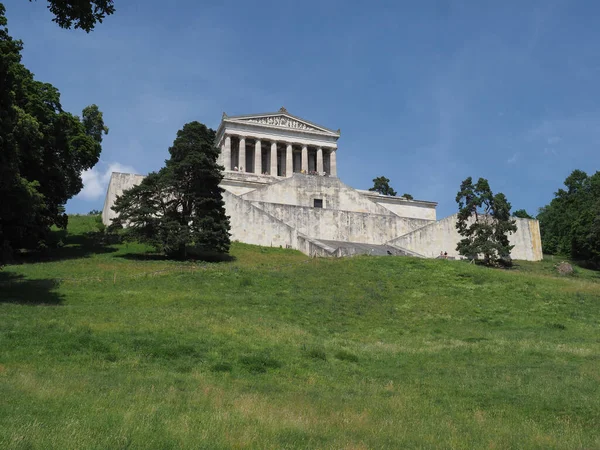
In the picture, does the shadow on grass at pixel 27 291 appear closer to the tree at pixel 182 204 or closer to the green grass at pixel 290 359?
the green grass at pixel 290 359

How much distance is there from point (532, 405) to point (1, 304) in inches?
656

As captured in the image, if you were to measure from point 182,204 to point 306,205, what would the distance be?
19.9 meters

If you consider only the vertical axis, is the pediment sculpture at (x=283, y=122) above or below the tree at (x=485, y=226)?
above

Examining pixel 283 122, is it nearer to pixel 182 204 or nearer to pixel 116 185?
pixel 116 185

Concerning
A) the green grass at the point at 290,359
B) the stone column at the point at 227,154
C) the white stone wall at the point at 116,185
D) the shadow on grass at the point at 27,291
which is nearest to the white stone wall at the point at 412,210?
the stone column at the point at 227,154

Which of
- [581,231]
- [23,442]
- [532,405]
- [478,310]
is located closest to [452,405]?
[532,405]

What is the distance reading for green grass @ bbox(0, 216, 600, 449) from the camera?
8.31 m

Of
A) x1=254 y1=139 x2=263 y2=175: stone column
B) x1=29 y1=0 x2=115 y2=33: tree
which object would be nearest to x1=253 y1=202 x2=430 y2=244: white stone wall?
x1=254 y1=139 x2=263 y2=175: stone column

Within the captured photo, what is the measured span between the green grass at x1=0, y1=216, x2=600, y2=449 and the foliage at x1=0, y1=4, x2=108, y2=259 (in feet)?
8.91

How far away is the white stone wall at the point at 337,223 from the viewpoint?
48594 mm

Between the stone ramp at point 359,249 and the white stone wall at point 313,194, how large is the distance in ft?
26.2

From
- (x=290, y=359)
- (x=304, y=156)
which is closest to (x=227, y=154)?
(x=304, y=156)

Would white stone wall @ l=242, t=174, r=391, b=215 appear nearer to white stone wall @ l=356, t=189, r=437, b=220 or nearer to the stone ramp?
white stone wall @ l=356, t=189, r=437, b=220

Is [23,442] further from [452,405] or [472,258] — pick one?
[472,258]
